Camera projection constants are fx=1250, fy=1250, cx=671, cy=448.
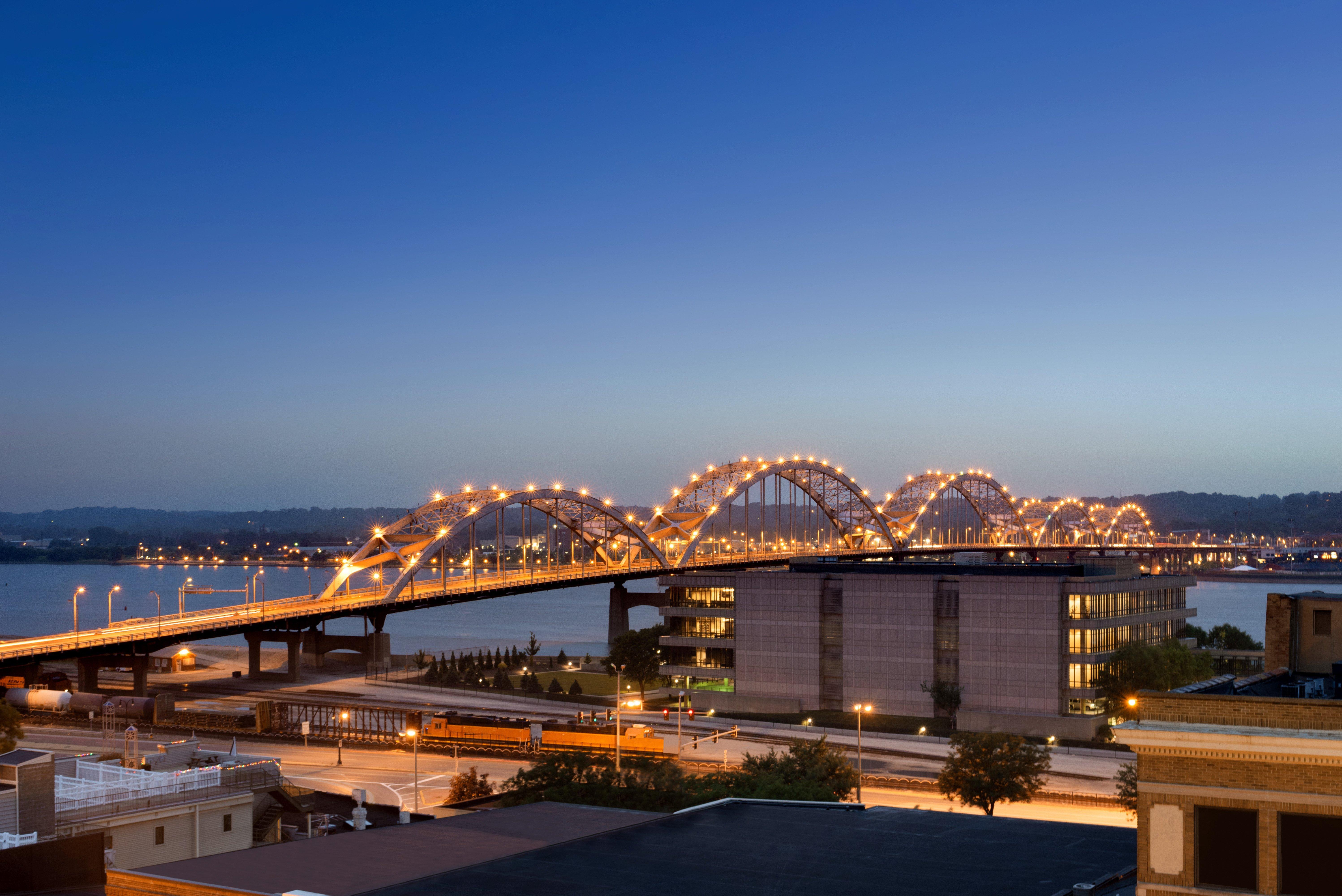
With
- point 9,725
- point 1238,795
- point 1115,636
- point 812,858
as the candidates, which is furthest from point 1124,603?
point 1238,795

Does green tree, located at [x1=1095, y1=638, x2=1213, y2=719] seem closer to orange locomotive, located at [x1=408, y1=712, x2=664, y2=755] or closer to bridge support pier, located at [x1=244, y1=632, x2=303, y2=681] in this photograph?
orange locomotive, located at [x1=408, y1=712, x2=664, y2=755]

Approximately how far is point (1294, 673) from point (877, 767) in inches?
1460

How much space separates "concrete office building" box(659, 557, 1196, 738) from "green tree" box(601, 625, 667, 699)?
17.2ft

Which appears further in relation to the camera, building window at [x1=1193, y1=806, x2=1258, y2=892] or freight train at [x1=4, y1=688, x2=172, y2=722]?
freight train at [x1=4, y1=688, x2=172, y2=722]

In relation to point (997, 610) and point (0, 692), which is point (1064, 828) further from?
point (0, 692)

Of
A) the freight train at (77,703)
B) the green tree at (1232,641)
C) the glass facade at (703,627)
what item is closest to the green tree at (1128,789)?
the glass facade at (703,627)

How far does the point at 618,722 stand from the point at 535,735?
16.4 metres

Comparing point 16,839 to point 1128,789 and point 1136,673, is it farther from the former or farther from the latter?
point 1136,673

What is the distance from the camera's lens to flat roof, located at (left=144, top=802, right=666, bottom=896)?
22.5m

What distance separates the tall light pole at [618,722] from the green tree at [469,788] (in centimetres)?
588

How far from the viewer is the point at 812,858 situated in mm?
25031

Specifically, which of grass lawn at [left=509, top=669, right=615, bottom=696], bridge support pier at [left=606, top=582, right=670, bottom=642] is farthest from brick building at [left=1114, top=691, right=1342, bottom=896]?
bridge support pier at [left=606, top=582, right=670, bottom=642]

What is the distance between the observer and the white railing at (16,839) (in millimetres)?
30281

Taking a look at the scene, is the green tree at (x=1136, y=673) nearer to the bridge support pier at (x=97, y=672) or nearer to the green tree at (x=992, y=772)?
the green tree at (x=992, y=772)
